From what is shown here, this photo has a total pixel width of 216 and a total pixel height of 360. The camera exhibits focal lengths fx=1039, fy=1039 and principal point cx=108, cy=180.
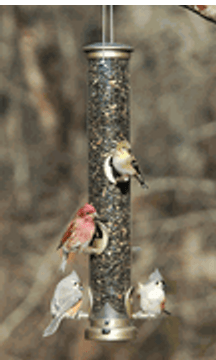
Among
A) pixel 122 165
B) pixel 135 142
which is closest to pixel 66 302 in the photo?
pixel 122 165

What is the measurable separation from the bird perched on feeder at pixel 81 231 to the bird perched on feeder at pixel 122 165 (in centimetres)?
16

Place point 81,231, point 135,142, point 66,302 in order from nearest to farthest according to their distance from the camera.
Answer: point 81,231, point 66,302, point 135,142

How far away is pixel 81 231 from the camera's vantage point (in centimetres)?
404

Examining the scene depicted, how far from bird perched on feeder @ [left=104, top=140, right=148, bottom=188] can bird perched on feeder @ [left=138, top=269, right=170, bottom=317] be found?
469 mm

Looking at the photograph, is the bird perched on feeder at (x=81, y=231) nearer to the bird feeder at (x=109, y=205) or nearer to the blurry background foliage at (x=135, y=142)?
the bird feeder at (x=109, y=205)

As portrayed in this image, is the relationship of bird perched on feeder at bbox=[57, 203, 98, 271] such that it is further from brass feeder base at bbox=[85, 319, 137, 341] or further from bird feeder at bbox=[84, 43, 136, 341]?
brass feeder base at bbox=[85, 319, 137, 341]

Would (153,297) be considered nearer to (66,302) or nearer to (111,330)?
(111,330)

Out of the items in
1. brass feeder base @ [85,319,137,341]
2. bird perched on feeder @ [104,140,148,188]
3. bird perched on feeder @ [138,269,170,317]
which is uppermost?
bird perched on feeder @ [104,140,148,188]

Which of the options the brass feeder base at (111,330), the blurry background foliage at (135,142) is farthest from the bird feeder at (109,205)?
the blurry background foliage at (135,142)

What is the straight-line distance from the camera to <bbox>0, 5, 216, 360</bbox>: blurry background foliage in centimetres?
634

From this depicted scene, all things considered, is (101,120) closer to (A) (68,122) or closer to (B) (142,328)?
(A) (68,122)

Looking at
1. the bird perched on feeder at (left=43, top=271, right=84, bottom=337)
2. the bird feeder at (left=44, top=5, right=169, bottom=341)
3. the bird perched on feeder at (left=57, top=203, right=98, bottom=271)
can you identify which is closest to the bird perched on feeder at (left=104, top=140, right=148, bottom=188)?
the bird feeder at (left=44, top=5, right=169, bottom=341)

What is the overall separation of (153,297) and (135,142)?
2.25 m

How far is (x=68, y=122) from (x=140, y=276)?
3.43 ft
